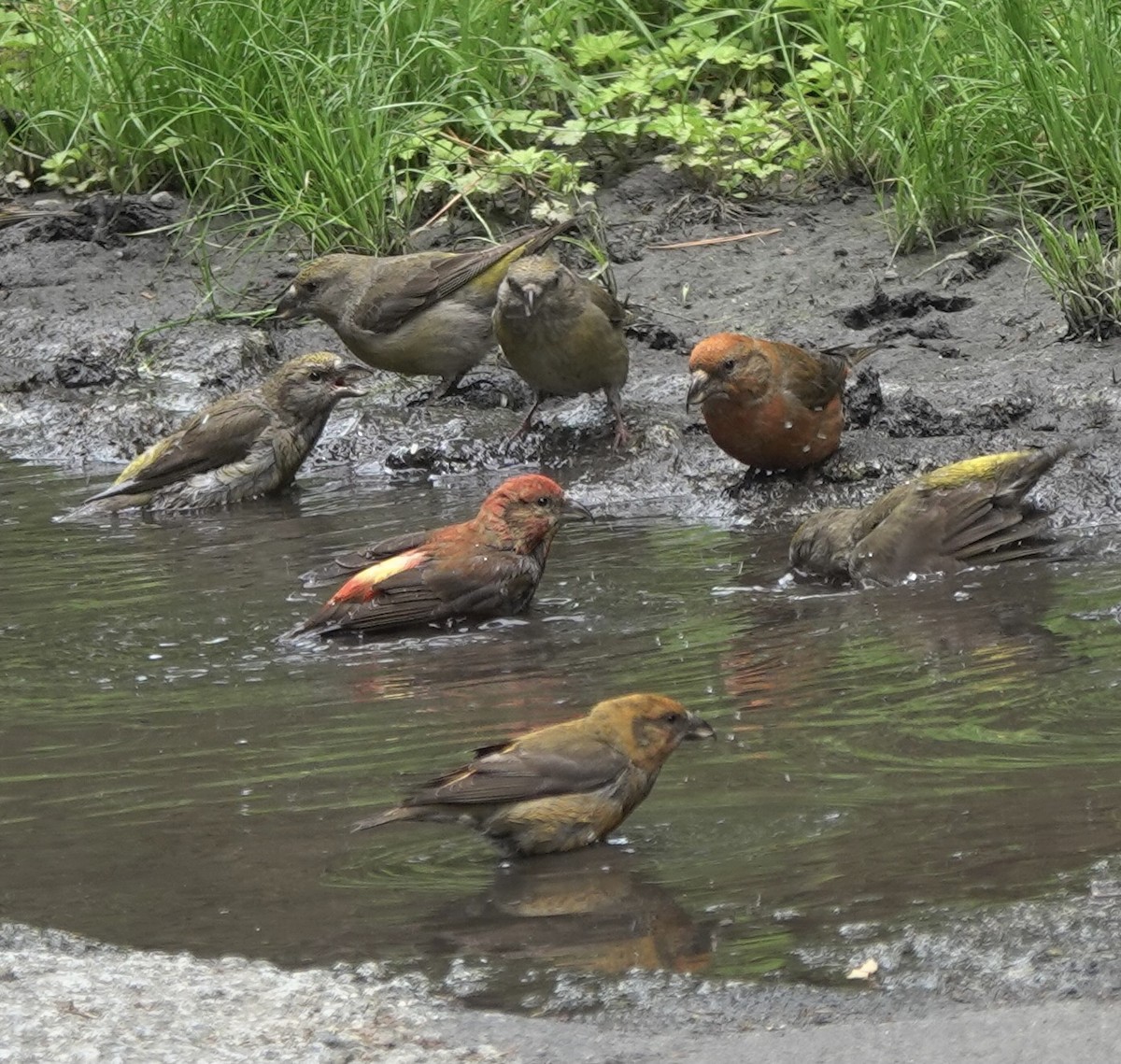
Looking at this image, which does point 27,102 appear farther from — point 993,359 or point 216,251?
point 993,359

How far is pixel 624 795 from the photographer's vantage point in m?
4.88

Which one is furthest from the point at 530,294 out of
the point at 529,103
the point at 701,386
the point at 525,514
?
the point at 529,103

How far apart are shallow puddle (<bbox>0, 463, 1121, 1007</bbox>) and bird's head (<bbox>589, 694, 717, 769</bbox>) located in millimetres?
172

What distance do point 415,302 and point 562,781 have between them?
5.89 meters

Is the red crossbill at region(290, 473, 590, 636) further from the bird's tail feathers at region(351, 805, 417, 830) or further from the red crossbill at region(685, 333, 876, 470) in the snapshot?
the bird's tail feathers at region(351, 805, 417, 830)

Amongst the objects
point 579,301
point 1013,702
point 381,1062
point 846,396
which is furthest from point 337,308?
point 381,1062

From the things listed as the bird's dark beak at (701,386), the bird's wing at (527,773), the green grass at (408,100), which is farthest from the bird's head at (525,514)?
the green grass at (408,100)

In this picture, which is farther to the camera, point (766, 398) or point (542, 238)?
point (542, 238)

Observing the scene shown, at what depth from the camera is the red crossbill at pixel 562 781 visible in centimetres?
474

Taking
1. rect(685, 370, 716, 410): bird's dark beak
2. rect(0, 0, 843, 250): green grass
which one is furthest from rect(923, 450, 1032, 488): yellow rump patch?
rect(0, 0, 843, 250): green grass

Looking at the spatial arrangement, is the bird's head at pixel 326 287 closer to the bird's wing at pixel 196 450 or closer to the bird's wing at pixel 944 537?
the bird's wing at pixel 196 450

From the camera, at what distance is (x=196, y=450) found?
9.97 meters

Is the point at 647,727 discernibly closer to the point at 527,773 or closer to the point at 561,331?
the point at 527,773

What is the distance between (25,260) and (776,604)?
699 centimetres
